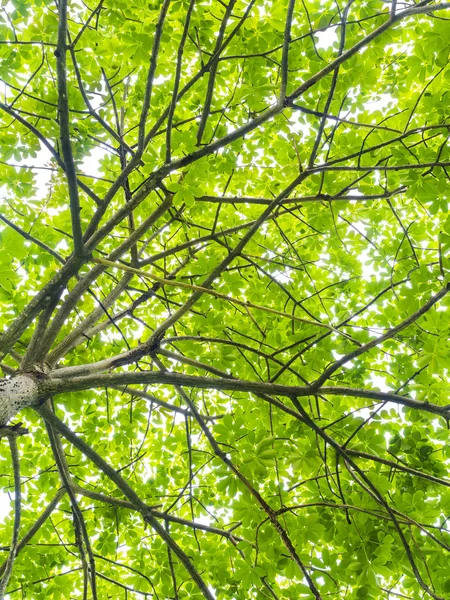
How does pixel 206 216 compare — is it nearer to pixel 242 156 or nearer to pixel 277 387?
pixel 242 156

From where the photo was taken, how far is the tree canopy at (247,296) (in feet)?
6.31

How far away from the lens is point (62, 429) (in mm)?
2250

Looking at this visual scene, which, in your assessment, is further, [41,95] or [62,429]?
[41,95]

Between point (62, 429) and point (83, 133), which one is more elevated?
point (83, 133)

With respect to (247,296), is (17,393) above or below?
below

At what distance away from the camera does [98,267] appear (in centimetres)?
234

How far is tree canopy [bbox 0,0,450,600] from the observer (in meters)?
1.92

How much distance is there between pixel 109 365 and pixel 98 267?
1.82ft

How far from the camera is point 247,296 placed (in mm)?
3301

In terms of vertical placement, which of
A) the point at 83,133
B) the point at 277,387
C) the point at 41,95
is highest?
the point at 41,95

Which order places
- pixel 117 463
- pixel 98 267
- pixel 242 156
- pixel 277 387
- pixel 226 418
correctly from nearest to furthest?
pixel 277 387 < pixel 226 418 < pixel 98 267 < pixel 242 156 < pixel 117 463

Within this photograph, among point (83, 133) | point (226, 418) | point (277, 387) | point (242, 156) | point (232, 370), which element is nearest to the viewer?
point (277, 387)

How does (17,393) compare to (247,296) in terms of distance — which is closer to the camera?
(17,393)

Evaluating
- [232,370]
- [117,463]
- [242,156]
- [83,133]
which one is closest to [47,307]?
[83,133]
